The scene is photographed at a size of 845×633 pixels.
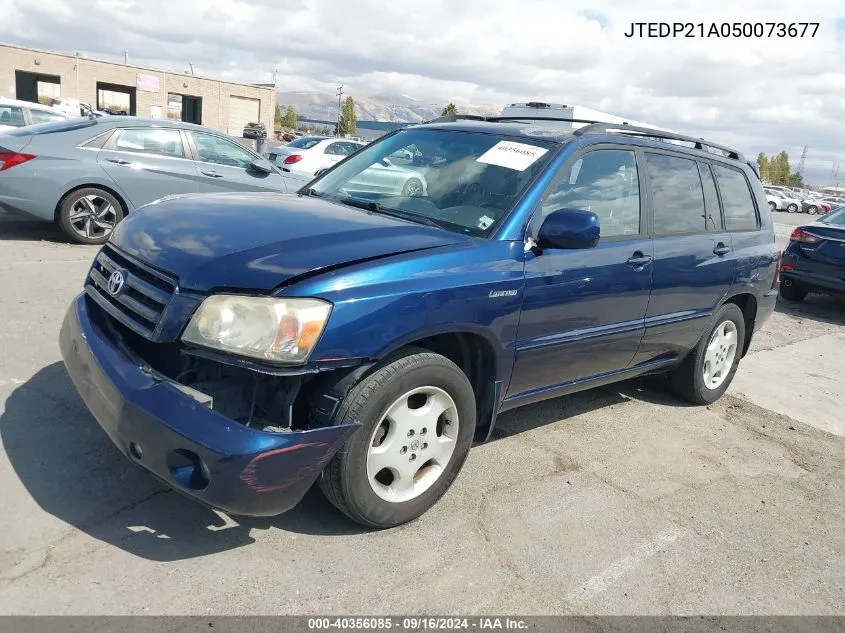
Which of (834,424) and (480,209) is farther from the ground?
(480,209)

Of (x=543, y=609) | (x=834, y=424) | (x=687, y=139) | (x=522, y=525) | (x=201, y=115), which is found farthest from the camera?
(x=201, y=115)

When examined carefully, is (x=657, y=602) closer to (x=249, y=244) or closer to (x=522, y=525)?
(x=522, y=525)

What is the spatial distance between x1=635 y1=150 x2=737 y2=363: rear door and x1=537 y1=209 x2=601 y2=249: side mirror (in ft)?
3.28

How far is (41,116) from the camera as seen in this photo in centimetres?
1398

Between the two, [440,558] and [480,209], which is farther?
[480,209]

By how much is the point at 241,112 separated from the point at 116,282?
59.2 metres

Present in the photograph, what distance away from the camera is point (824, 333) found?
346 inches

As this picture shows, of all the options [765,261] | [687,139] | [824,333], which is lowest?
[824,333]

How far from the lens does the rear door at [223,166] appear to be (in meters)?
8.92

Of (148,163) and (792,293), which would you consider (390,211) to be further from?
(792,293)

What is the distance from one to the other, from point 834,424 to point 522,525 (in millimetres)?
3337

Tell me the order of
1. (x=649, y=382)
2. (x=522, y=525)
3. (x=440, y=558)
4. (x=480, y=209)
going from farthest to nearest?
(x=649, y=382) → (x=480, y=209) → (x=522, y=525) → (x=440, y=558)

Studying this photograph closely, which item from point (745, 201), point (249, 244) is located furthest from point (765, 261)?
point (249, 244)

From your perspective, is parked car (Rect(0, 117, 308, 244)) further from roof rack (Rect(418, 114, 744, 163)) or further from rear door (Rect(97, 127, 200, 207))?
roof rack (Rect(418, 114, 744, 163))
